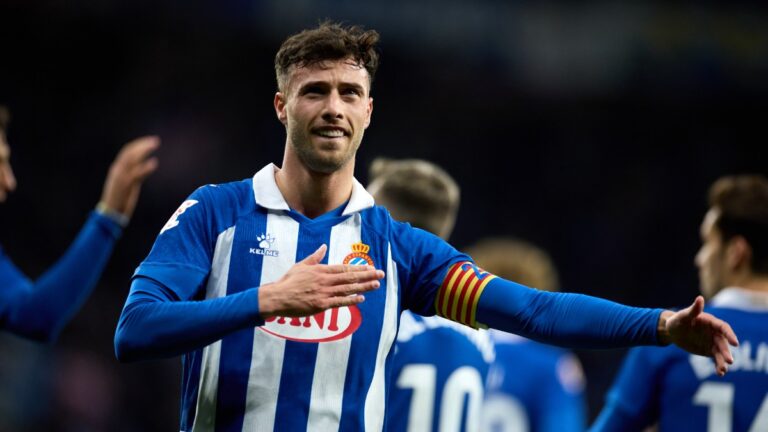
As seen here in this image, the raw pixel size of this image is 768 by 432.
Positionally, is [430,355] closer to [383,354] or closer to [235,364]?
[383,354]

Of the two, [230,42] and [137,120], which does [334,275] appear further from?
[230,42]

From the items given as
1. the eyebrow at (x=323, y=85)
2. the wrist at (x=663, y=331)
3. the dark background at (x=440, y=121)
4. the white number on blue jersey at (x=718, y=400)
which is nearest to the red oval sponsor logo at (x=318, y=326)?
the eyebrow at (x=323, y=85)

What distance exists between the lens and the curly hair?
3443 millimetres

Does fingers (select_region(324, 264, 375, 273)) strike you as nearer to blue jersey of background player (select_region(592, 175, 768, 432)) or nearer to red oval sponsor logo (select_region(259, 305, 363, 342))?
red oval sponsor logo (select_region(259, 305, 363, 342))


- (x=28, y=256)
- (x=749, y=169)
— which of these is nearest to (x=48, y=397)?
(x=28, y=256)

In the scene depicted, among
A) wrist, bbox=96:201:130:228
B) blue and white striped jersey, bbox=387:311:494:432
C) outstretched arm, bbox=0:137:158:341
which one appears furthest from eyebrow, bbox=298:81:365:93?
wrist, bbox=96:201:130:228

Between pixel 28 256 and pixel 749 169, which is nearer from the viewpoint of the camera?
pixel 28 256

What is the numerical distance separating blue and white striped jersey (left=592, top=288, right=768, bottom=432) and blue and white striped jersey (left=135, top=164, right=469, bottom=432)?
1.35m

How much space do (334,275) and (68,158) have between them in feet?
37.0

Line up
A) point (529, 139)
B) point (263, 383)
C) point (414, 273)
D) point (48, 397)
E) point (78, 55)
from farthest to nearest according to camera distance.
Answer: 1. point (529, 139)
2. point (78, 55)
3. point (48, 397)
4. point (414, 273)
5. point (263, 383)

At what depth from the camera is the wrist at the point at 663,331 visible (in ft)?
10.3

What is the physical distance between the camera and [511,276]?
6172 millimetres

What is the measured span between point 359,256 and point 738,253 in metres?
1.93

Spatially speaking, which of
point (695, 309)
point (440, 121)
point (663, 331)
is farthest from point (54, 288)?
point (440, 121)
